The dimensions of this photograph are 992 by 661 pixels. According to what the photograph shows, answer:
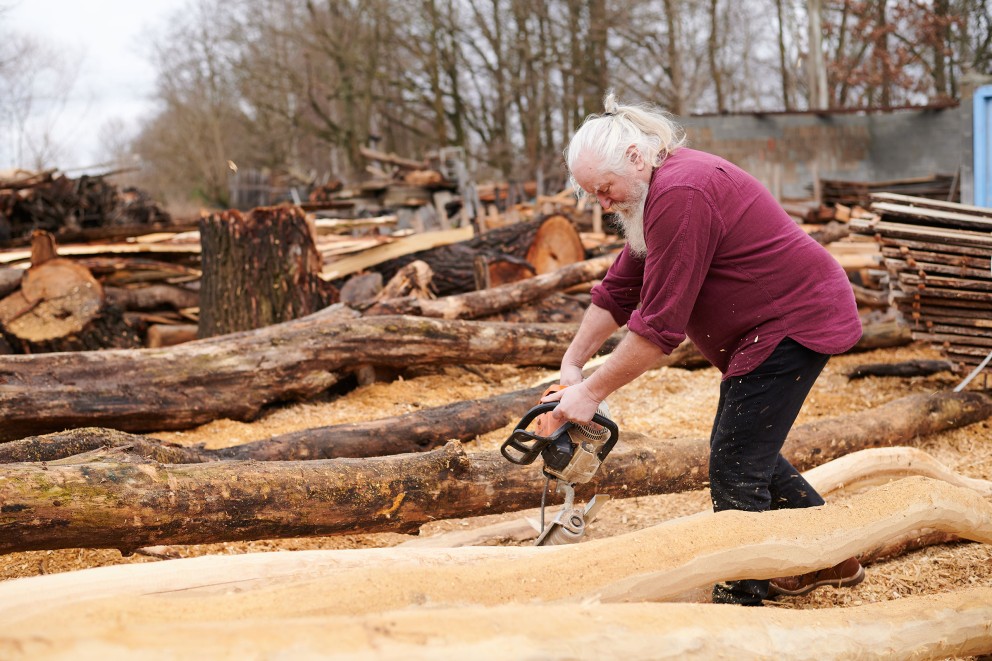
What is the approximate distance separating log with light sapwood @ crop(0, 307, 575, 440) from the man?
3.31 m

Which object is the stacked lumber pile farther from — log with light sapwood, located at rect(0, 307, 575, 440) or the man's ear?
the man's ear

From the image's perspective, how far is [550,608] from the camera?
2.00 meters

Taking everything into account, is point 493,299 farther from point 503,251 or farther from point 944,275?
point 944,275

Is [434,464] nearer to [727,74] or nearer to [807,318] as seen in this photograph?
[807,318]

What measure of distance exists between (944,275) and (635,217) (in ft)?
12.5

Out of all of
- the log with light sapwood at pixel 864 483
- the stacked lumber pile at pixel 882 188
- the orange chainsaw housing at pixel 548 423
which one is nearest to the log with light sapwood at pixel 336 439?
the log with light sapwood at pixel 864 483

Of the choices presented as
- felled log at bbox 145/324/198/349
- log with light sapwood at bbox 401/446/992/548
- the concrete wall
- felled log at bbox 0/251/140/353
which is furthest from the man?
the concrete wall

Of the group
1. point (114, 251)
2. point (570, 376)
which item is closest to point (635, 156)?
point (570, 376)

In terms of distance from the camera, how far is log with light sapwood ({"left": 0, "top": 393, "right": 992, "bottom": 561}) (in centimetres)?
275

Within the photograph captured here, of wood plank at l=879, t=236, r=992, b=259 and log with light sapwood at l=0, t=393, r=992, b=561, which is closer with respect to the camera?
log with light sapwood at l=0, t=393, r=992, b=561

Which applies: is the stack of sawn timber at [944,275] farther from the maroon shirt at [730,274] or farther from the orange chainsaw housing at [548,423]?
the orange chainsaw housing at [548,423]

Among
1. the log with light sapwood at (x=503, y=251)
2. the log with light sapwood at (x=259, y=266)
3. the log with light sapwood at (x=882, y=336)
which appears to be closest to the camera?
the log with light sapwood at (x=259, y=266)

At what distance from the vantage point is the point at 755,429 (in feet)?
9.92

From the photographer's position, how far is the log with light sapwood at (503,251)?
922 cm
